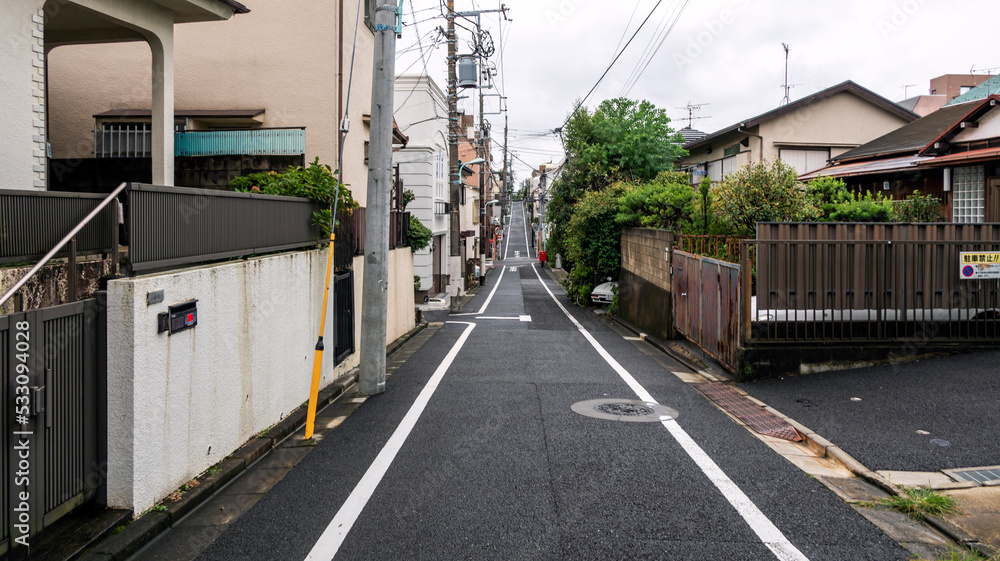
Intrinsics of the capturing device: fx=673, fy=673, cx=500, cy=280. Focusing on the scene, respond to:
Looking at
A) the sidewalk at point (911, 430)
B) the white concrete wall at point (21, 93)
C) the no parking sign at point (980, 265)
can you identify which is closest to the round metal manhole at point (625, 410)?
the sidewalk at point (911, 430)

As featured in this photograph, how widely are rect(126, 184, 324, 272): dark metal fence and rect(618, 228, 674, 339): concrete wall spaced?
1060 cm

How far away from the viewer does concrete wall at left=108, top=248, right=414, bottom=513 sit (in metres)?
→ 4.93

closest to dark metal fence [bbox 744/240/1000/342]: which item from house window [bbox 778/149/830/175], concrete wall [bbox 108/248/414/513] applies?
concrete wall [bbox 108/248/414/513]

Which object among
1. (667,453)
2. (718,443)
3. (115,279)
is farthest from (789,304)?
(115,279)

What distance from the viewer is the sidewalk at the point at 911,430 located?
534 cm

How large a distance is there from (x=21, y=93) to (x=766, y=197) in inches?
474

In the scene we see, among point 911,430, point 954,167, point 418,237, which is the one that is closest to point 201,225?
point 911,430

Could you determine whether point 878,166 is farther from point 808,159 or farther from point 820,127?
point 820,127

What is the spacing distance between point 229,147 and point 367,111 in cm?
356

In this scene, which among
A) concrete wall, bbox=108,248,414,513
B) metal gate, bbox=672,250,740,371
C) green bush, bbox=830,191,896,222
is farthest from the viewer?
green bush, bbox=830,191,896,222

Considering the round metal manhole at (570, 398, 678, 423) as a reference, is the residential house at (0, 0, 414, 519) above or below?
above

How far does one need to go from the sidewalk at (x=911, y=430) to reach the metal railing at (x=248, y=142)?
28.7 feet

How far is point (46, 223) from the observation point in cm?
474

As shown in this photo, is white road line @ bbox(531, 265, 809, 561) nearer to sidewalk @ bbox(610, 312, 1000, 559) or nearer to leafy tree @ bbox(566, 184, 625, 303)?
sidewalk @ bbox(610, 312, 1000, 559)
